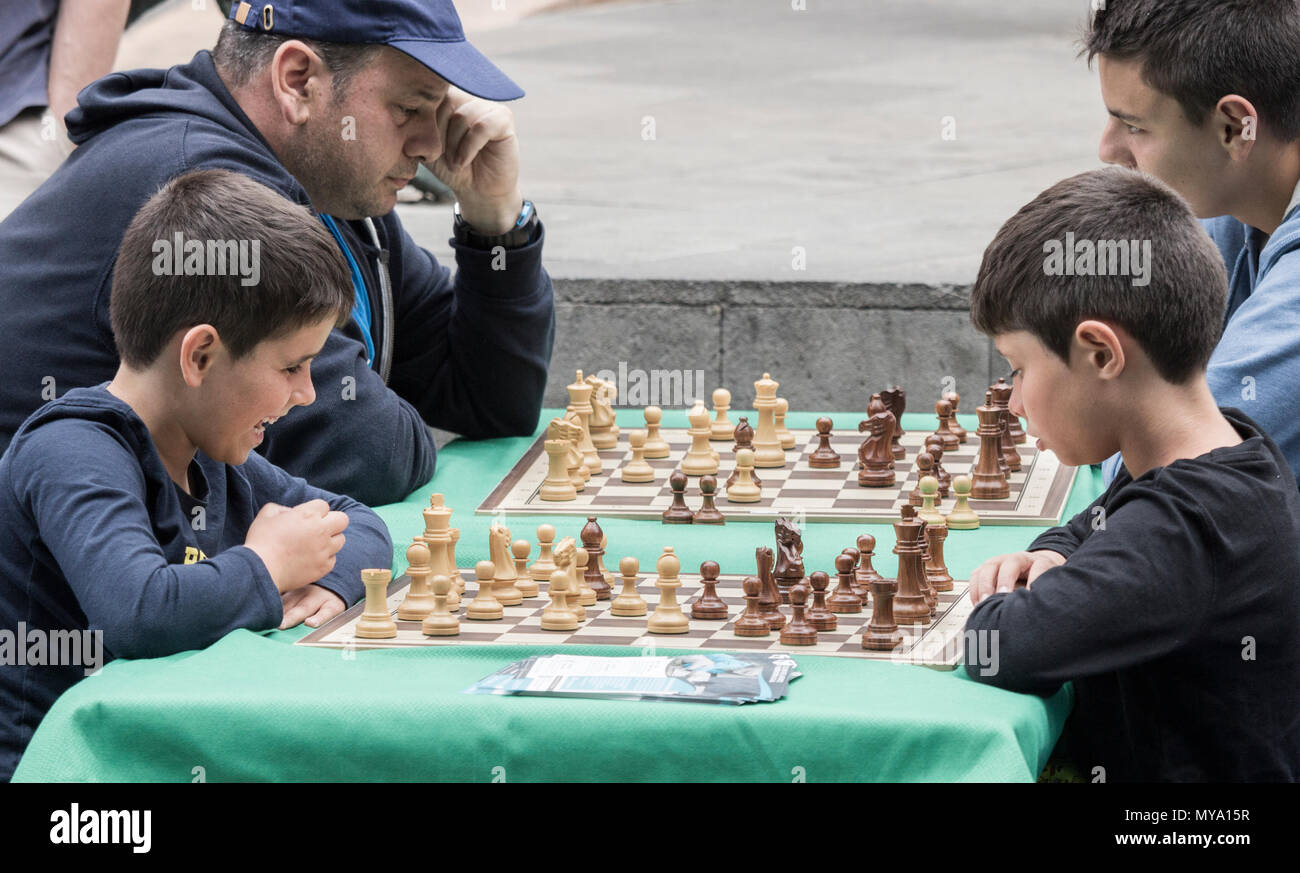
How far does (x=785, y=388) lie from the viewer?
513 centimetres

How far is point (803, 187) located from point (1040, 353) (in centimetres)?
507

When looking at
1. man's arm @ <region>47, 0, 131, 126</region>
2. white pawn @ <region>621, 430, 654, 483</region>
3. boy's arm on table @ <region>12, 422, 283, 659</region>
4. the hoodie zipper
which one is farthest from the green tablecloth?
man's arm @ <region>47, 0, 131, 126</region>

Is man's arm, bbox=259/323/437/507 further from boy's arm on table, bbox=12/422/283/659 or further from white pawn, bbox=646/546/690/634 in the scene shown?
white pawn, bbox=646/546/690/634

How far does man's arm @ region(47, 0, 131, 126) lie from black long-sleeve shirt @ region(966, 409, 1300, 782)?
275 centimetres

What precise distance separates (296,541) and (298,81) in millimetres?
1007

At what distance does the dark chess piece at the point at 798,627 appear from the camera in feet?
6.81

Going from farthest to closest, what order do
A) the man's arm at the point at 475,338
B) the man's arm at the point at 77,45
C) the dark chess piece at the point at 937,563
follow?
the man's arm at the point at 77,45
the man's arm at the point at 475,338
the dark chess piece at the point at 937,563

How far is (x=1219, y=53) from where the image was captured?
274 cm

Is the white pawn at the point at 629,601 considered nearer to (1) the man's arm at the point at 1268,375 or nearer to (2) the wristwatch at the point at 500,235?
(1) the man's arm at the point at 1268,375

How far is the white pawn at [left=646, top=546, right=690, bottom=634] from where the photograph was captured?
83.7 inches

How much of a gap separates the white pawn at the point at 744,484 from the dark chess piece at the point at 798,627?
2.28 ft

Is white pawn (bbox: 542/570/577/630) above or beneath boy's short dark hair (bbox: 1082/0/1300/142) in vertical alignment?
beneath

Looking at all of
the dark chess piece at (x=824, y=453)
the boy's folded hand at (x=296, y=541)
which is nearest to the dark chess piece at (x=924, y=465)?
the dark chess piece at (x=824, y=453)

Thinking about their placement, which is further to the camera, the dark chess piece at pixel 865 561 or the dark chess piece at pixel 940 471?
the dark chess piece at pixel 940 471
